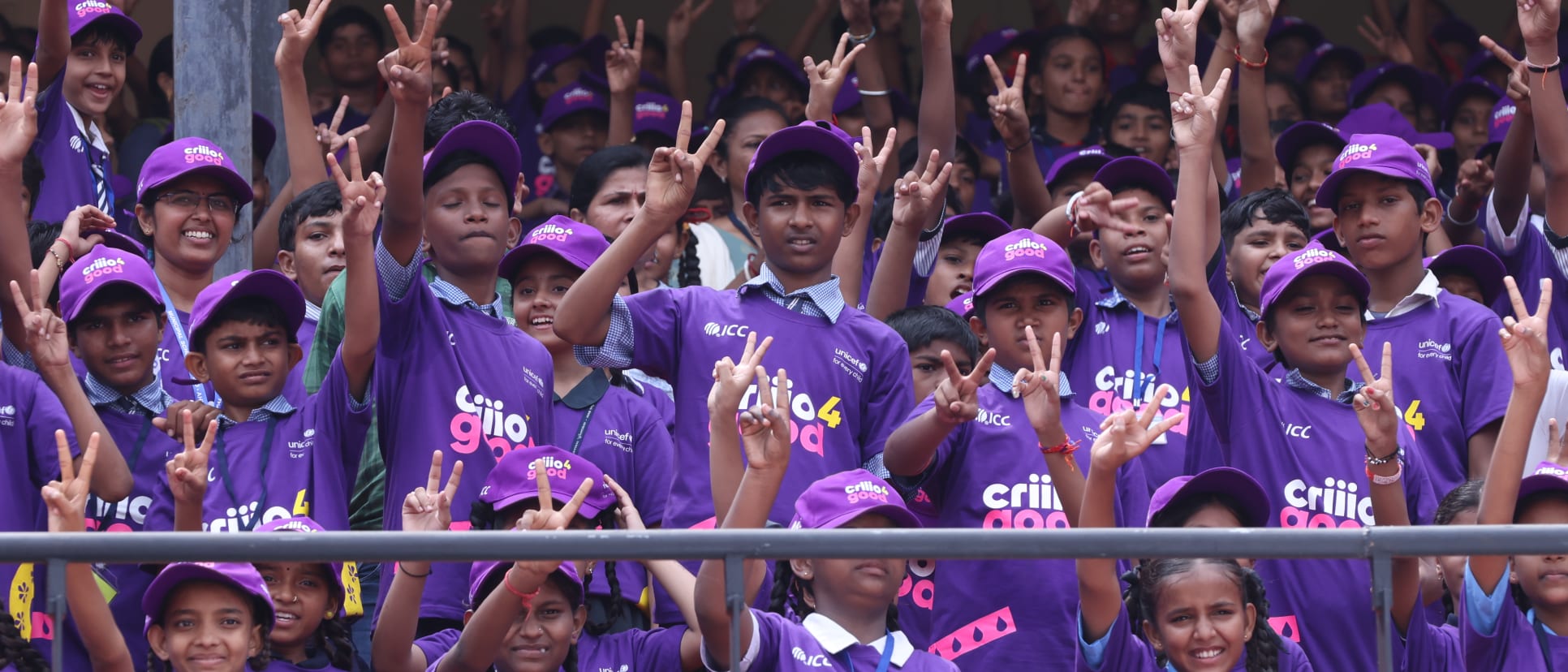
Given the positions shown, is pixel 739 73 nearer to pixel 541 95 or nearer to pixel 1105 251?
pixel 541 95

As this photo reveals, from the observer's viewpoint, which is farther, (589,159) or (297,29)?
(589,159)

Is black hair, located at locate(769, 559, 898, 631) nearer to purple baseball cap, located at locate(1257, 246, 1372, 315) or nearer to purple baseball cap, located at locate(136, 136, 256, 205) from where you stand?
purple baseball cap, located at locate(1257, 246, 1372, 315)

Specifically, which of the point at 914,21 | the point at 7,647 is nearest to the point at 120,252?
the point at 7,647

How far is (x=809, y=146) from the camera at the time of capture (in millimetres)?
4727

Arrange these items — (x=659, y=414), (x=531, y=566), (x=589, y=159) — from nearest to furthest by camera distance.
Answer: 1. (x=531, y=566)
2. (x=659, y=414)
3. (x=589, y=159)

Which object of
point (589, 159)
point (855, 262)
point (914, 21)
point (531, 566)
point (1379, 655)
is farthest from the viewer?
point (914, 21)

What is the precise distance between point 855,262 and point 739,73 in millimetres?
2233

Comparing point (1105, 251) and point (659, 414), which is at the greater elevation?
point (1105, 251)

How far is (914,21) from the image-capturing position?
899 cm

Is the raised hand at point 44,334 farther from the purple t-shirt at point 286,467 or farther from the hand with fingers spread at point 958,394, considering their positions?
the hand with fingers spread at point 958,394

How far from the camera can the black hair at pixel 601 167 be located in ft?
19.1

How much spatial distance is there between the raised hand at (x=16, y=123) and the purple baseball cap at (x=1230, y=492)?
2.75 meters

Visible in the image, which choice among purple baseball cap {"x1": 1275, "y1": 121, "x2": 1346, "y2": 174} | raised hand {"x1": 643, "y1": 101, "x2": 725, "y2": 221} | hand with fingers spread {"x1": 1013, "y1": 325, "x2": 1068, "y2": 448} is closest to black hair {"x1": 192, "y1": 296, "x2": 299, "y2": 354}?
raised hand {"x1": 643, "y1": 101, "x2": 725, "y2": 221}

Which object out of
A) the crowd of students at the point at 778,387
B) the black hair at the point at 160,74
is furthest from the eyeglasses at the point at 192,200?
the black hair at the point at 160,74
